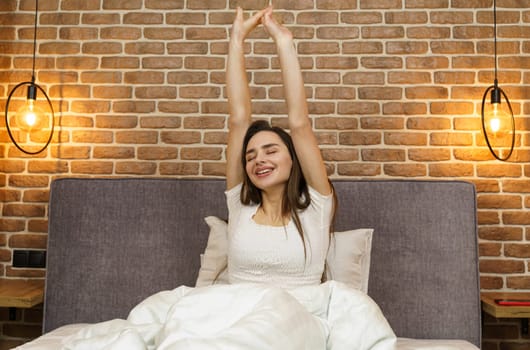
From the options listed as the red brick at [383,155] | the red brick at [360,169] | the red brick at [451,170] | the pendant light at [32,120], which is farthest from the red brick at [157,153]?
the red brick at [451,170]

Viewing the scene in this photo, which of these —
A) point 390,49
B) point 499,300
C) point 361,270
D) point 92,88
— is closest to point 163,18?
point 92,88

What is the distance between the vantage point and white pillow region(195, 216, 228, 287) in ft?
6.85

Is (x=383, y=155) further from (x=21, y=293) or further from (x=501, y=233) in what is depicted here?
(x=21, y=293)

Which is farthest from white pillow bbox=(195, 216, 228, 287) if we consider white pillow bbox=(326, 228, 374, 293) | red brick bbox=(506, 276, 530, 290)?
red brick bbox=(506, 276, 530, 290)

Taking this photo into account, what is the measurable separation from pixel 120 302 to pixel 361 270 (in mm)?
1137

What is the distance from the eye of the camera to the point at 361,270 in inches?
82.3

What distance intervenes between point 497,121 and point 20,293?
2485 millimetres

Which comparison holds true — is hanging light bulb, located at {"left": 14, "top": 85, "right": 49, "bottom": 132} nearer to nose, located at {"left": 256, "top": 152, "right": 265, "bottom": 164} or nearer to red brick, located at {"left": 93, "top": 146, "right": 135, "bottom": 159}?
red brick, located at {"left": 93, "top": 146, "right": 135, "bottom": 159}

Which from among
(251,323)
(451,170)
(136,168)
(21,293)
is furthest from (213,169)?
(251,323)

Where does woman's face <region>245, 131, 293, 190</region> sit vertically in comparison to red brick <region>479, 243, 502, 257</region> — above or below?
above

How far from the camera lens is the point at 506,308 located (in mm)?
2139

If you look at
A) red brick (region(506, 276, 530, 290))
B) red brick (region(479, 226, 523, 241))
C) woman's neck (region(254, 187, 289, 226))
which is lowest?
red brick (region(506, 276, 530, 290))

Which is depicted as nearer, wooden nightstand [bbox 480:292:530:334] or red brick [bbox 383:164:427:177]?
wooden nightstand [bbox 480:292:530:334]

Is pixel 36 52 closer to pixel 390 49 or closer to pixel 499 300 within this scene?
pixel 390 49
